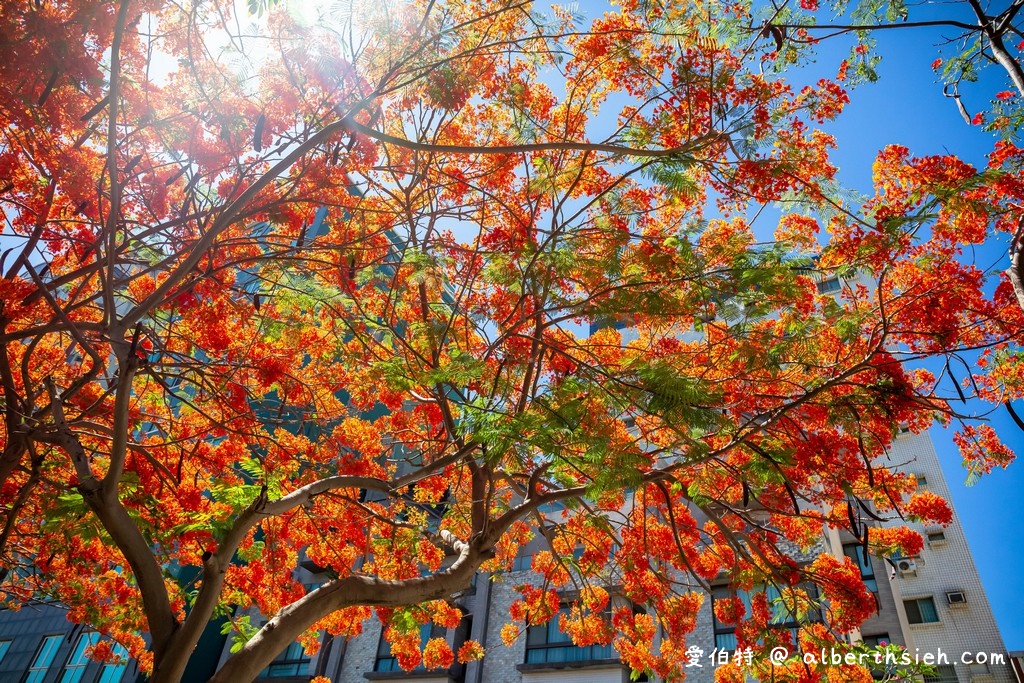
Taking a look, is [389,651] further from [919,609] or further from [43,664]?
[919,609]

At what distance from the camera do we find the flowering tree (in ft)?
15.3

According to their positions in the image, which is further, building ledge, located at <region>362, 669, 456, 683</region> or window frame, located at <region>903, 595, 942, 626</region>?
building ledge, located at <region>362, 669, 456, 683</region>

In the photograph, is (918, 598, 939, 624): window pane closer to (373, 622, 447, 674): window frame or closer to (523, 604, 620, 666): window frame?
(523, 604, 620, 666): window frame

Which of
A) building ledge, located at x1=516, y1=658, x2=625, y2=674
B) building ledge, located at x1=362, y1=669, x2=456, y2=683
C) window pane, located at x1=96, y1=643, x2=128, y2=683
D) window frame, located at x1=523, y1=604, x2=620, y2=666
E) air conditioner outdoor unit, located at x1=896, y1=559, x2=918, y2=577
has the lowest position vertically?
window pane, located at x1=96, y1=643, x2=128, y2=683

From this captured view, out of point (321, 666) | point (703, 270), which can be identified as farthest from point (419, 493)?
point (321, 666)

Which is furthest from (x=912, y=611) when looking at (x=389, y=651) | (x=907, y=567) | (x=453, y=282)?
(x=453, y=282)

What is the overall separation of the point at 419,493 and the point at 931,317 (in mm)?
6626

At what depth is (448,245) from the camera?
662 cm

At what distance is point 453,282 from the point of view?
7086 millimetres

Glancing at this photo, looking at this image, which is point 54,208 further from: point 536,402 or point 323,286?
point 536,402

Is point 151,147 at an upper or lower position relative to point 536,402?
upper

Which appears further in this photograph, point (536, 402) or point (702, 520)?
point (702, 520)

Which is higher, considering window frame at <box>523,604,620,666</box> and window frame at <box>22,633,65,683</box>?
window frame at <box>523,604,620,666</box>

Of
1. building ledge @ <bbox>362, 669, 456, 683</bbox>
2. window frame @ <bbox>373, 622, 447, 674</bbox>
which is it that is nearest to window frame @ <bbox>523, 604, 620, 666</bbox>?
building ledge @ <bbox>362, 669, 456, 683</bbox>
